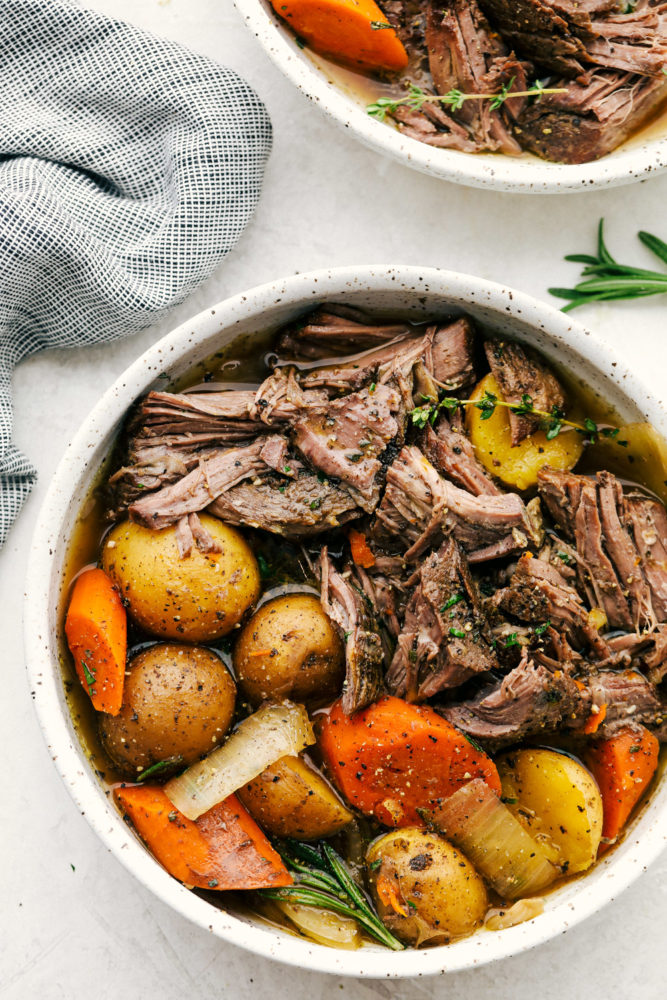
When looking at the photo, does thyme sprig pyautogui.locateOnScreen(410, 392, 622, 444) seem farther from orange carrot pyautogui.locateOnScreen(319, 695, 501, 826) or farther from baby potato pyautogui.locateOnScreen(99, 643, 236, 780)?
baby potato pyautogui.locateOnScreen(99, 643, 236, 780)

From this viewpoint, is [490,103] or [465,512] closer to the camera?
[465,512]

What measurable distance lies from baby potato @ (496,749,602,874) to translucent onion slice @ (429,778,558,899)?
0.04 m

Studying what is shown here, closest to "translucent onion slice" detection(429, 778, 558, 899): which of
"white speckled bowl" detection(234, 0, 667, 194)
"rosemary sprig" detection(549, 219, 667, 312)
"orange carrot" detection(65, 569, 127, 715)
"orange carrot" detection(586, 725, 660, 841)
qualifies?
"orange carrot" detection(586, 725, 660, 841)

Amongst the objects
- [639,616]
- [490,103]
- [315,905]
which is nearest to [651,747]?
[639,616]

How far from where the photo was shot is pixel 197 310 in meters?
2.64

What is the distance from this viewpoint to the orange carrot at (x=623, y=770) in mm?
2229

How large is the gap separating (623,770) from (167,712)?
3.61 feet

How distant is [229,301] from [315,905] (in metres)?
1.45

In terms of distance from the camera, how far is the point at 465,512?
2.22 m

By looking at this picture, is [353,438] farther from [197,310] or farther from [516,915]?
[516,915]

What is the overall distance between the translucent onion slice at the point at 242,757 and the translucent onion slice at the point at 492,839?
1.27 feet

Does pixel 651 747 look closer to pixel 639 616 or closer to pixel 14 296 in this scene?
pixel 639 616

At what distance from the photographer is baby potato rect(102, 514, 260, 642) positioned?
2.19 meters

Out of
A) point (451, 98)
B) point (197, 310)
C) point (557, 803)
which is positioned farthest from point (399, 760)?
point (451, 98)
